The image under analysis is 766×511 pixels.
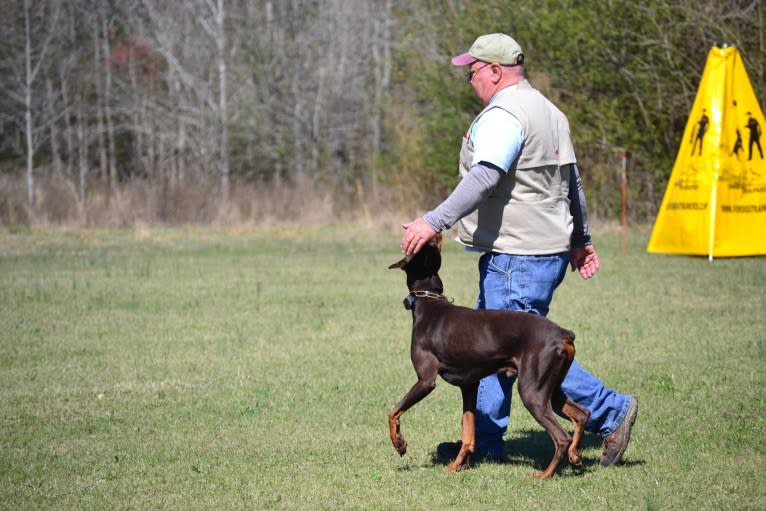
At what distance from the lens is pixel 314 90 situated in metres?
34.9

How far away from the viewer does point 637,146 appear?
23891 millimetres

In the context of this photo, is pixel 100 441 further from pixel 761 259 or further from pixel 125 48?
pixel 125 48

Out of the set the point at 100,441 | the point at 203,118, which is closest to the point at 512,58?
the point at 100,441

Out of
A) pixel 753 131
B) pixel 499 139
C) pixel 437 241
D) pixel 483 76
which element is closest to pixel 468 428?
pixel 437 241

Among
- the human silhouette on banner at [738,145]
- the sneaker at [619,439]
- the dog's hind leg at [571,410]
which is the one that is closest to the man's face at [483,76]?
the dog's hind leg at [571,410]

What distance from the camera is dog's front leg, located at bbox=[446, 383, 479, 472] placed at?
5.73 m

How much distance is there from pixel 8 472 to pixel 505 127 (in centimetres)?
328

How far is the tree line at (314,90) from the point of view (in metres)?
23.6

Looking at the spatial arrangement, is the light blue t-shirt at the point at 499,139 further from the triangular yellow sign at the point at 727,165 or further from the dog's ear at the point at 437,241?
the triangular yellow sign at the point at 727,165

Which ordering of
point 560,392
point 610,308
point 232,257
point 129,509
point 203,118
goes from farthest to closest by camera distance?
1. point 203,118
2. point 232,257
3. point 610,308
4. point 560,392
5. point 129,509

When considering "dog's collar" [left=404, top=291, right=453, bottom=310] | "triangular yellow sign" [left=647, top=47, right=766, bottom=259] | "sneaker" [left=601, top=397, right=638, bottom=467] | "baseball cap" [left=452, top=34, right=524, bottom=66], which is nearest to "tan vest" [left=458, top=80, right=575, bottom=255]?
"baseball cap" [left=452, top=34, right=524, bottom=66]

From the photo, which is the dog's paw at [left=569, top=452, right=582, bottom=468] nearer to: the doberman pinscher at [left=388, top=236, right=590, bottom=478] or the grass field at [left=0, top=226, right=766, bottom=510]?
the doberman pinscher at [left=388, top=236, right=590, bottom=478]

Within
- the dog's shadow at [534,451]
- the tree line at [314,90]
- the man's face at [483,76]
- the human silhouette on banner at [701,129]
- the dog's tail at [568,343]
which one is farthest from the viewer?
the tree line at [314,90]

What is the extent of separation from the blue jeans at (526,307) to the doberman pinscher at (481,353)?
0.51ft
